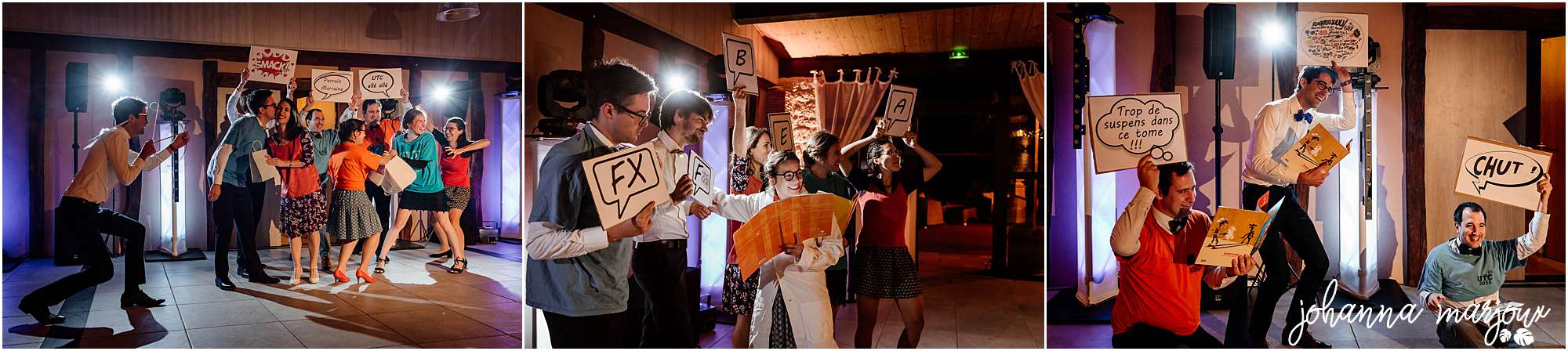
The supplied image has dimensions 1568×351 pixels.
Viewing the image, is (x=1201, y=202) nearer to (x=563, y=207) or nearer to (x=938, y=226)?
(x=938, y=226)

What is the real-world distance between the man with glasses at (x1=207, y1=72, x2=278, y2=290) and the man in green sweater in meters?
5.01

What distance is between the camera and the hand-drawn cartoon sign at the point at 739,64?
3230 millimetres

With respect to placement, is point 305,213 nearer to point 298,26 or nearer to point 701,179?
point 298,26

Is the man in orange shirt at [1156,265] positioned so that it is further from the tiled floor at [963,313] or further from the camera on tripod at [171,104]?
the camera on tripod at [171,104]

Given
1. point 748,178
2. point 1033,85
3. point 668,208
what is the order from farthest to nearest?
point 1033,85 < point 748,178 < point 668,208

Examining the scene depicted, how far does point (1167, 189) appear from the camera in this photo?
3.17m

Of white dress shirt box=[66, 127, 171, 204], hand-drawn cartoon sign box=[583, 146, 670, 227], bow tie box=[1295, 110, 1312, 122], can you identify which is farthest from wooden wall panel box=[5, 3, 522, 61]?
bow tie box=[1295, 110, 1312, 122]

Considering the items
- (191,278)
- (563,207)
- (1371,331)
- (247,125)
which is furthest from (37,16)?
(1371,331)

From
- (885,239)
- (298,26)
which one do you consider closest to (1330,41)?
(885,239)

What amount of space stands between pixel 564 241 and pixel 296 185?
1.57 metres

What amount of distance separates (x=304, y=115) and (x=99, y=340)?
1.19 m

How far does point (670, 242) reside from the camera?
3.06 metres

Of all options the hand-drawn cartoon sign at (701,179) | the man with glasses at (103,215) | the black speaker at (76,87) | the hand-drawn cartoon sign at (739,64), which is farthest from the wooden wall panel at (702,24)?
the black speaker at (76,87)

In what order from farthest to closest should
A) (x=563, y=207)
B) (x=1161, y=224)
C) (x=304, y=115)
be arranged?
(x=304, y=115) → (x=1161, y=224) → (x=563, y=207)
